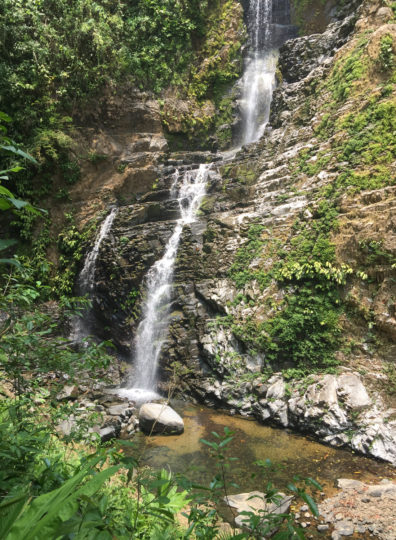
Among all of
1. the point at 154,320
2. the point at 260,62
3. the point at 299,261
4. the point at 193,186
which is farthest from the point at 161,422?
the point at 260,62

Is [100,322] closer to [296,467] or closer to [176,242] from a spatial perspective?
[176,242]

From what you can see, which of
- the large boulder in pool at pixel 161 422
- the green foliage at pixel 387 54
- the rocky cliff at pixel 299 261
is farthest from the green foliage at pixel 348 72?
the large boulder in pool at pixel 161 422

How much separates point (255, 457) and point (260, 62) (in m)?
21.7

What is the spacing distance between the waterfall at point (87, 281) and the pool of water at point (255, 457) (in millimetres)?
6204

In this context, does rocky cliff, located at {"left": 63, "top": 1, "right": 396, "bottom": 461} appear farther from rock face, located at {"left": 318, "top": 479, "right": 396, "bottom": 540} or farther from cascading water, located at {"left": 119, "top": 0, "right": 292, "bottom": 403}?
rock face, located at {"left": 318, "top": 479, "right": 396, "bottom": 540}

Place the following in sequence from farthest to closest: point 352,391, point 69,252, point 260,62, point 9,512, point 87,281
Result: point 260,62 → point 69,252 → point 87,281 → point 352,391 → point 9,512

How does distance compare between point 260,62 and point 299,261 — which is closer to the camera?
point 299,261

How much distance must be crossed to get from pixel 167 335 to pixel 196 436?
378 cm

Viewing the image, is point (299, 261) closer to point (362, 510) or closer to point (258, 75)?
point (362, 510)

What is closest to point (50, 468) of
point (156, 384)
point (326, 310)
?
point (326, 310)

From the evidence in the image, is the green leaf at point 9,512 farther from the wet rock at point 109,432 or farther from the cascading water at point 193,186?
the cascading water at point 193,186

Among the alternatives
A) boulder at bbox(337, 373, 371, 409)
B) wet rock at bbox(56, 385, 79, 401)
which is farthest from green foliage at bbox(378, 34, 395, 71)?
wet rock at bbox(56, 385, 79, 401)

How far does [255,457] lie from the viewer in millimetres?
5953

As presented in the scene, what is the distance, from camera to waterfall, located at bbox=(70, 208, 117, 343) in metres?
12.2
